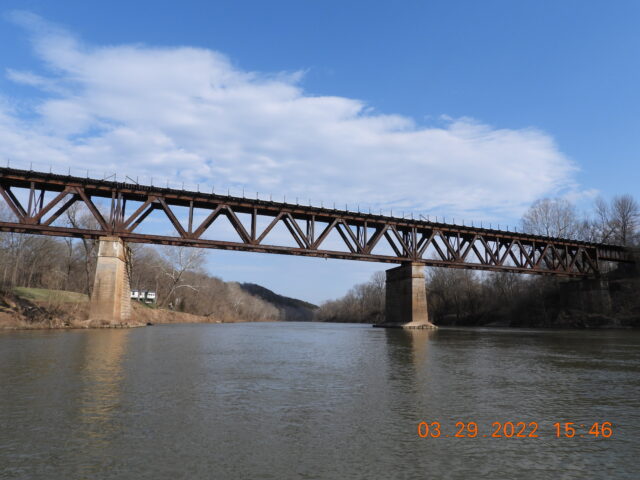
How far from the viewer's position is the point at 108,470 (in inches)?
181

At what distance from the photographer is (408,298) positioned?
50406 mm

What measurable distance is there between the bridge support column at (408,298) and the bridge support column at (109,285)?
99.6ft

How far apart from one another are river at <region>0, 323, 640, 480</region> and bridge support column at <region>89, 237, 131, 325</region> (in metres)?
24.0

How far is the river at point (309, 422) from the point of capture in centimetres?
478

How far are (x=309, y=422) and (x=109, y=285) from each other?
1335 inches

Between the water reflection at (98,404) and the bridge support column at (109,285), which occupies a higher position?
the bridge support column at (109,285)

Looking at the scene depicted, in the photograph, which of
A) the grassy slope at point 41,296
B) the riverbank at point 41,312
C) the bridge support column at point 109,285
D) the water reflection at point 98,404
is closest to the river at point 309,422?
the water reflection at point 98,404

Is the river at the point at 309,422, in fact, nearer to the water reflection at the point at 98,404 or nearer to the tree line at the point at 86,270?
the water reflection at the point at 98,404

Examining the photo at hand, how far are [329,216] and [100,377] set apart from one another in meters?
38.7

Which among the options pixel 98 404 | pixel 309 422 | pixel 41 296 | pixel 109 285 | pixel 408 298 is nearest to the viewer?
pixel 309 422

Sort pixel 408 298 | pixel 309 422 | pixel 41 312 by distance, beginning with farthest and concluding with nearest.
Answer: pixel 408 298 < pixel 41 312 < pixel 309 422

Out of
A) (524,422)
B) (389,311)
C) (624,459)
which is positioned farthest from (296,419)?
(389,311)

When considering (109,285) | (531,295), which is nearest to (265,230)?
(109,285)

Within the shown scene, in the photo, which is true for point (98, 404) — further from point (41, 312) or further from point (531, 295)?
point (531, 295)
